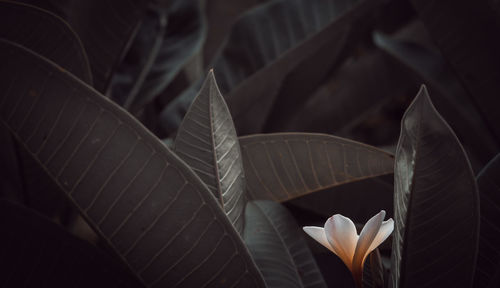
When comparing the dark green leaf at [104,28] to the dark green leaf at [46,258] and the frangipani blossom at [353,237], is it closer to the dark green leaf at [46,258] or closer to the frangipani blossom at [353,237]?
the dark green leaf at [46,258]

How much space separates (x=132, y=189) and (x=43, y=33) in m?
0.25

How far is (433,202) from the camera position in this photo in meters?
0.39

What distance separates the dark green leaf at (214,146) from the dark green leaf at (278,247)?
0.11ft

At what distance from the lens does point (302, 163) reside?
1.69 ft

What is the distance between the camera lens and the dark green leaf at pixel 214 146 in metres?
0.45

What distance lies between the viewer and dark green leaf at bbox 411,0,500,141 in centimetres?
65

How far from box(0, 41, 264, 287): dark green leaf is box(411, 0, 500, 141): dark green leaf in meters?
0.43

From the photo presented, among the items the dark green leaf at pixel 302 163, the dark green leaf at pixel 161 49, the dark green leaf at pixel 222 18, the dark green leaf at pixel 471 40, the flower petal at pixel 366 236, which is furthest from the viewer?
the dark green leaf at pixel 222 18

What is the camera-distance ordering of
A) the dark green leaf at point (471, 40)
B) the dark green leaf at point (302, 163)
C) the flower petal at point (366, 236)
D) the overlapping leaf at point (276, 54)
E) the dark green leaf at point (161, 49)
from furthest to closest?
the dark green leaf at point (161, 49) → the overlapping leaf at point (276, 54) → the dark green leaf at point (471, 40) → the dark green leaf at point (302, 163) → the flower petal at point (366, 236)

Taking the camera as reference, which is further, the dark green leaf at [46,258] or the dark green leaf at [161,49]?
the dark green leaf at [161,49]

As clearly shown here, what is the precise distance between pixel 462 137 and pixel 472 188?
1.59 ft

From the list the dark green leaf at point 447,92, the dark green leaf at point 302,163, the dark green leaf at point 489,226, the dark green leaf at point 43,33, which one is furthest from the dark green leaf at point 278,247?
the dark green leaf at point 447,92

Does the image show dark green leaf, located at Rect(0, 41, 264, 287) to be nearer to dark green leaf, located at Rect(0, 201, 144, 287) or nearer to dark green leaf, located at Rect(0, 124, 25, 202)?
dark green leaf, located at Rect(0, 201, 144, 287)

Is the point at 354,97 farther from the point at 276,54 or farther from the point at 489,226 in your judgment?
the point at 489,226
